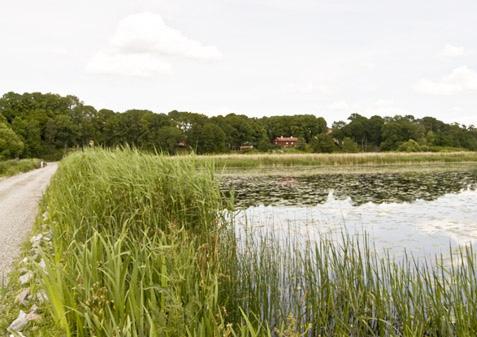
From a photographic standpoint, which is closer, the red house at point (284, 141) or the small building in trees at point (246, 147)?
the small building in trees at point (246, 147)

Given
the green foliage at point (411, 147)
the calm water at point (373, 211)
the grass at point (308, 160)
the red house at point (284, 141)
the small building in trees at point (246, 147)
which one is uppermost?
the red house at point (284, 141)

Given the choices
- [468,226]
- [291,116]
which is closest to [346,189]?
[468,226]

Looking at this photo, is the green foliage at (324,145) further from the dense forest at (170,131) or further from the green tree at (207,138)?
the green tree at (207,138)

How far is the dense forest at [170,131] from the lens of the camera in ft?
222

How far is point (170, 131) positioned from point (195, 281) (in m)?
75.5

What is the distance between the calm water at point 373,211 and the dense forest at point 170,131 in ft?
140

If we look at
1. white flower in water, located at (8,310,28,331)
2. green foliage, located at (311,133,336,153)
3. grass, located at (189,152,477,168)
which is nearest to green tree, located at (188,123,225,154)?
green foliage, located at (311,133,336,153)

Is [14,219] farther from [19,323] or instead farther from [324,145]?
[324,145]

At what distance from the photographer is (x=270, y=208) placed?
44.0ft

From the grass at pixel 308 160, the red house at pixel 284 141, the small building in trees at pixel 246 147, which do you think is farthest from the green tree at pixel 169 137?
the red house at pixel 284 141

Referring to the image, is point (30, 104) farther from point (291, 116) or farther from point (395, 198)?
point (395, 198)

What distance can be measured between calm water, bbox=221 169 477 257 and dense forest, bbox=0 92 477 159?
42522mm

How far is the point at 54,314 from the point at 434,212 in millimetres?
11815

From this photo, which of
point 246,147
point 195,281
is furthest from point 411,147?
point 195,281
